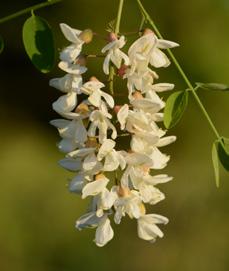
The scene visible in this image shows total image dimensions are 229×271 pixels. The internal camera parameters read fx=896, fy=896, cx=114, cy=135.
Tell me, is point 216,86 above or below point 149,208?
above

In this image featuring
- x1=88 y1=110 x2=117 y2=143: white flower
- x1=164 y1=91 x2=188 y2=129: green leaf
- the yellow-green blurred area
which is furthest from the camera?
the yellow-green blurred area

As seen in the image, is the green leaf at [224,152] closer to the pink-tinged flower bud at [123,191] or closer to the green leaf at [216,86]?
the green leaf at [216,86]

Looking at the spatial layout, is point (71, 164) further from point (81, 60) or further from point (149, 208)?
point (149, 208)

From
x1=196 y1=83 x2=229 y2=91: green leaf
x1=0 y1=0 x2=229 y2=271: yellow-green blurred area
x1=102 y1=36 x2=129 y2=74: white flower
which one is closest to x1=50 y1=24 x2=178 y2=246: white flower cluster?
x1=102 y1=36 x2=129 y2=74: white flower

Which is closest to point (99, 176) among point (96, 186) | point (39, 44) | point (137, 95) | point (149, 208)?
point (96, 186)

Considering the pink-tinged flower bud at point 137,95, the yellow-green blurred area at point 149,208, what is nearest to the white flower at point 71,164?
the pink-tinged flower bud at point 137,95

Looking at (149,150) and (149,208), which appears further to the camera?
(149,208)

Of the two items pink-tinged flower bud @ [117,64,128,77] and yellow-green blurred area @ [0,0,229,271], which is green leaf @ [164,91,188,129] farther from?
yellow-green blurred area @ [0,0,229,271]
